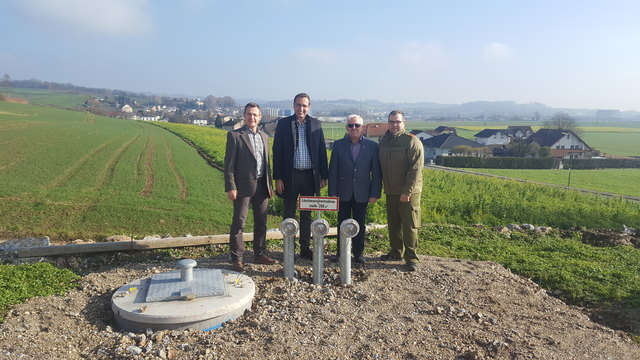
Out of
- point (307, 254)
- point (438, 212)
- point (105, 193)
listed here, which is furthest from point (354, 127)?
point (105, 193)

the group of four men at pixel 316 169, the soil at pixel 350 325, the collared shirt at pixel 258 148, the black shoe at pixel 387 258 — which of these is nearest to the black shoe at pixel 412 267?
the group of four men at pixel 316 169

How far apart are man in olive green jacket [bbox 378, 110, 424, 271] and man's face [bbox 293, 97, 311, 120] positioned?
119cm

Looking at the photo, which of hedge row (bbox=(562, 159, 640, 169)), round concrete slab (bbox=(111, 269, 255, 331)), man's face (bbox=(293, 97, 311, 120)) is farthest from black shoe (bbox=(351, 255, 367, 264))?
hedge row (bbox=(562, 159, 640, 169))

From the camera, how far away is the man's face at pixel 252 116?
5.91 metres

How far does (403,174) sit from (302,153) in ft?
4.81

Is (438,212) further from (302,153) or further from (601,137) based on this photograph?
(601,137)

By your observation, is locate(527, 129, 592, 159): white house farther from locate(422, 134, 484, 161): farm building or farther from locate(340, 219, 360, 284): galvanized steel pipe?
locate(340, 219, 360, 284): galvanized steel pipe

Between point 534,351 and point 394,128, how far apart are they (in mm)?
3280

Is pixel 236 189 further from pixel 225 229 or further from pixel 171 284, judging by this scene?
pixel 225 229

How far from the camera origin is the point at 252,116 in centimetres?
593

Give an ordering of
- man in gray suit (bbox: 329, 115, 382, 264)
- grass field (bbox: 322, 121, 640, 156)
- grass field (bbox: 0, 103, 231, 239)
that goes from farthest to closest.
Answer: grass field (bbox: 322, 121, 640, 156), grass field (bbox: 0, 103, 231, 239), man in gray suit (bbox: 329, 115, 382, 264)

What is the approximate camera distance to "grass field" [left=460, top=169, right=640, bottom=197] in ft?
105

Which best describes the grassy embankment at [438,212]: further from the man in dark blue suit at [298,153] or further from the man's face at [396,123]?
the man's face at [396,123]

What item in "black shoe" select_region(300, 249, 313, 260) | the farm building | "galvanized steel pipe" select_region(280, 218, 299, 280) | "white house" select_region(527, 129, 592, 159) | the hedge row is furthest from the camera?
"white house" select_region(527, 129, 592, 159)
